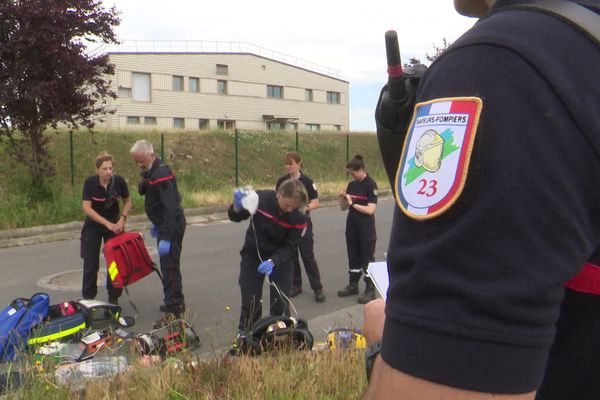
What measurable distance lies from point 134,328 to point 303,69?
167 ft

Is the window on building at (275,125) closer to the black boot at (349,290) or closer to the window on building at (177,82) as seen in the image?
the window on building at (177,82)

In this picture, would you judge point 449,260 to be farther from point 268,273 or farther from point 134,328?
point 134,328

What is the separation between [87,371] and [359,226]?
15.0ft

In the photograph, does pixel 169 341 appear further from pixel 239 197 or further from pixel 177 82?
pixel 177 82

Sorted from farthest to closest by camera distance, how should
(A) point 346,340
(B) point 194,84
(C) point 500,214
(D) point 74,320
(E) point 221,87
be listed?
(E) point 221,87 < (B) point 194,84 < (D) point 74,320 < (A) point 346,340 < (C) point 500,214

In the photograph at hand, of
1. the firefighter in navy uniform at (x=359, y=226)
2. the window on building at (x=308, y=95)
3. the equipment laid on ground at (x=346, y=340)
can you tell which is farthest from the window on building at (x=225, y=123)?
the equipment laid on ground at (x=346, y=340)

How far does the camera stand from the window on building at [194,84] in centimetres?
4797

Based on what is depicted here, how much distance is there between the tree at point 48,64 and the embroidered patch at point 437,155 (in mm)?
11854

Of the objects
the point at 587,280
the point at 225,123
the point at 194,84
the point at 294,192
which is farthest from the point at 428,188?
the point at 225,123

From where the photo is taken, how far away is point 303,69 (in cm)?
5512

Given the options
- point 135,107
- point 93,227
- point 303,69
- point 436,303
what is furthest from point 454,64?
point 303,69

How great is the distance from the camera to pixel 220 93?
49.5 meters

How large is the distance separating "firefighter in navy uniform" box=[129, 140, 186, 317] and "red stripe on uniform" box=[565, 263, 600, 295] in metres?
5.72

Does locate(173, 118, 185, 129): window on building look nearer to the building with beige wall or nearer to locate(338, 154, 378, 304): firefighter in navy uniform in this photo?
the building with beige wall
